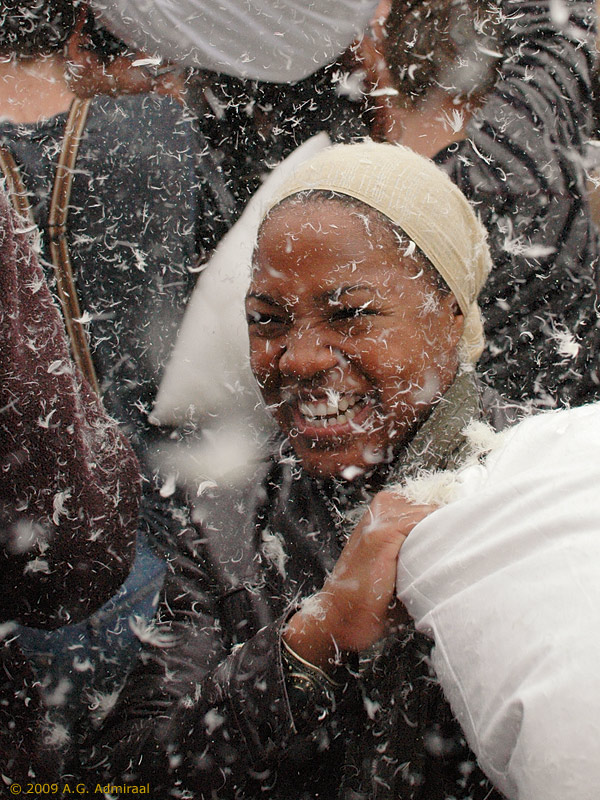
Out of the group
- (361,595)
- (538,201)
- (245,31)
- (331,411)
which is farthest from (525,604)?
(245,31)

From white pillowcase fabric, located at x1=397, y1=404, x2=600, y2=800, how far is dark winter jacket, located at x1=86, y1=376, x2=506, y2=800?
79 millimetres

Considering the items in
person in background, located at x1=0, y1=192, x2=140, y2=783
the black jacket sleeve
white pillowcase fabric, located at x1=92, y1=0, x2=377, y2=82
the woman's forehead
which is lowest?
the black jacket sleeve

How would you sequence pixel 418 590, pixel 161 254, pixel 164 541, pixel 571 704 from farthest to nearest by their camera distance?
pixel 161 254 → pixel 164 541 → pixel 418 590 → pixel 571 704

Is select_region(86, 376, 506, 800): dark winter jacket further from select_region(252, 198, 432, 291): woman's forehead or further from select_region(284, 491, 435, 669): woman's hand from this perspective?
select_region(252, 198, 432, 291): woman's forehead

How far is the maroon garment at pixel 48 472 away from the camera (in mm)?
416

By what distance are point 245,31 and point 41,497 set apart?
50cm

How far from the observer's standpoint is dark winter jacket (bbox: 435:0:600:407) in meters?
0.63

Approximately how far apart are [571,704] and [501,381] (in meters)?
0.46

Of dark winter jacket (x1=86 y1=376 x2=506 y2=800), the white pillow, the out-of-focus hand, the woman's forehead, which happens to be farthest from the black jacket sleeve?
the out-of-focus hand

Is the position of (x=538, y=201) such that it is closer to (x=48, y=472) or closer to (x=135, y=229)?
(x=135, y=229)

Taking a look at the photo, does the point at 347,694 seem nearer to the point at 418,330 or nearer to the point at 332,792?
the point at 332,792

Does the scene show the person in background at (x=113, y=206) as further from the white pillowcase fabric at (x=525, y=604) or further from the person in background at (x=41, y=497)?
the white pillowcase fabric at (x=525, y=604)

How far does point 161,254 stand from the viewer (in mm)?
709

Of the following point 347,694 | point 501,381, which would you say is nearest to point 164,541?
point 347,694
